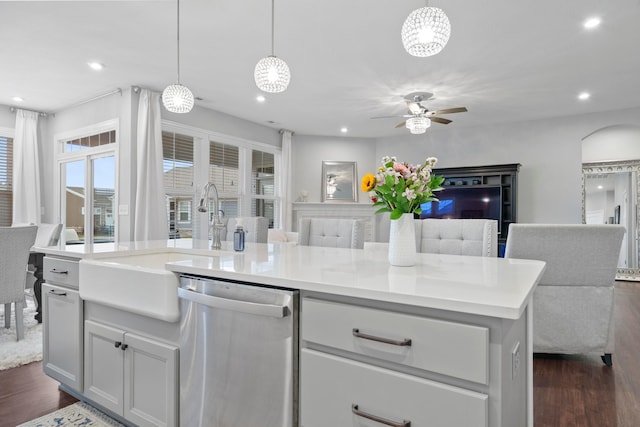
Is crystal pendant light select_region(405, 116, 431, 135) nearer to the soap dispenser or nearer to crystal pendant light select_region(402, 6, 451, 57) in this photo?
crystal pendant light select_region(402, 6, 451, 57)

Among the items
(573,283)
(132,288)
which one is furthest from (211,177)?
(573,283)

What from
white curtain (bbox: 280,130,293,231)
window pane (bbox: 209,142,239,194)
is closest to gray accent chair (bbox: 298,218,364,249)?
window pane (bbox: 209,142,239,194)

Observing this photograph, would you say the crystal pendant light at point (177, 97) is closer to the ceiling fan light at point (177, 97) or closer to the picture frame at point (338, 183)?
the ceiling fan light at point (177, 97)

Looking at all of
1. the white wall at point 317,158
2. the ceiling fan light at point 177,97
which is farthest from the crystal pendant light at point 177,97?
the white wall at point 317,158

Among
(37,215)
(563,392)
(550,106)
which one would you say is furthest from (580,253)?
(37,215)

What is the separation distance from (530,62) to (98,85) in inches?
204

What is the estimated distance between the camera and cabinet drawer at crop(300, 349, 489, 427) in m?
0.93

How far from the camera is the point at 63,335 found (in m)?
2.10

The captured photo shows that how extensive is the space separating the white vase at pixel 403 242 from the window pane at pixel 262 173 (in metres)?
5.50

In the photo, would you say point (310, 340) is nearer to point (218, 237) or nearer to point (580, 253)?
point (218, 237)

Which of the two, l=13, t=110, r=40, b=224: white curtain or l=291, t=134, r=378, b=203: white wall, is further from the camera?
l=291, t=134, r=378, b=203: white wall

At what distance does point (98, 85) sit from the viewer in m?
4.64

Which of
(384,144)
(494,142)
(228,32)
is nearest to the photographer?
(228,32)

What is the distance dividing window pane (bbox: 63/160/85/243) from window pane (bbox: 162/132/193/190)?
1384 mm
